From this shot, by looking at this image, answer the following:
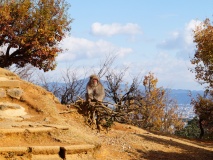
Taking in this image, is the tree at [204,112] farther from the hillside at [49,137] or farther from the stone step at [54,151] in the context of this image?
the stone step at [54,151]

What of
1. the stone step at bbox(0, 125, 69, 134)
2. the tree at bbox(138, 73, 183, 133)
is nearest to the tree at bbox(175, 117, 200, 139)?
the tree at bbox(138, 73, 183, 133)

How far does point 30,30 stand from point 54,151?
11.4 m

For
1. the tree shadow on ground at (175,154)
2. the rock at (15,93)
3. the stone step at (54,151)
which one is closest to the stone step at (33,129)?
the stone step at (54,151)

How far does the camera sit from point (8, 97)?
349 inches

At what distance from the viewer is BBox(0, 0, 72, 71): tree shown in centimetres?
1733

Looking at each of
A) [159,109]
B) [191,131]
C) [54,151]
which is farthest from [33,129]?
[159,109]

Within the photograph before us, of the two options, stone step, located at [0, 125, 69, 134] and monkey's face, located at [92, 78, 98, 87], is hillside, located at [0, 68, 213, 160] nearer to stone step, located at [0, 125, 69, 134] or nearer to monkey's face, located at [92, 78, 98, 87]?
stone step, located at [0, 125, 69, 134]

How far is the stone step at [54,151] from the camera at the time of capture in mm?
6703

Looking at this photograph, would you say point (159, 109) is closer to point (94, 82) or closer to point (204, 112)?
point (204, 112)

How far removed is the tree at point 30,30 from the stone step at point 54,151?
10.6 metres

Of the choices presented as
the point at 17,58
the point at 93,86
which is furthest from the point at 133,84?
the point at 93,86

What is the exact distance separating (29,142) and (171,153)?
5259 mm

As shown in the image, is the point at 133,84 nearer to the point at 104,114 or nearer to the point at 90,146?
the point at 104,114

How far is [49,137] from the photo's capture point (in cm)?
759
